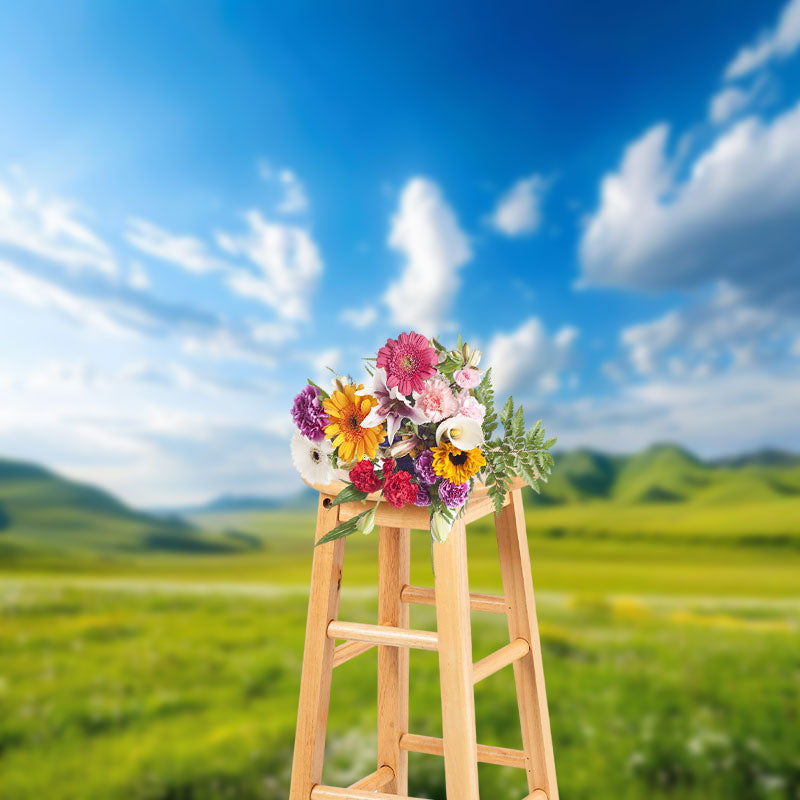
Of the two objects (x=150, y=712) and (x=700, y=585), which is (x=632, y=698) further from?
(x=150, y=712)

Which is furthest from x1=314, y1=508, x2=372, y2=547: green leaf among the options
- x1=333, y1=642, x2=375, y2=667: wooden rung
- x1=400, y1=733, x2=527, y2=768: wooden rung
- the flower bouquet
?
x1=400, y1=733, x2=527, y2=768: wooden rung

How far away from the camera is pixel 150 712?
300 cm

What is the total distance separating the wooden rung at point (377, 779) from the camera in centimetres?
208

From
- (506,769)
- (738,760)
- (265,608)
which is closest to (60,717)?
(265,608)

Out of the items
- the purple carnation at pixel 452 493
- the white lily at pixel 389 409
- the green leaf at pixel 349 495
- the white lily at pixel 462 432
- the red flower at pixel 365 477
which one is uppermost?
the white lily at pixel 389 409

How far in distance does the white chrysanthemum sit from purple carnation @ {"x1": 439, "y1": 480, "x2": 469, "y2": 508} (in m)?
0.28

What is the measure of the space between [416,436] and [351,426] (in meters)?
0.14

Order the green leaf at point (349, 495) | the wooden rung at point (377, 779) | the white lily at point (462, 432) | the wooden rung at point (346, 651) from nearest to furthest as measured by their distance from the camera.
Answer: the white lily at point (462, 432) → the green leaf at point (349, 495) → the wooden rung at point (346, 651) → the wooden rung at point (377, 779)

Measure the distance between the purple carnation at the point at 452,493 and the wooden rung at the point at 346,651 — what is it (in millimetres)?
533

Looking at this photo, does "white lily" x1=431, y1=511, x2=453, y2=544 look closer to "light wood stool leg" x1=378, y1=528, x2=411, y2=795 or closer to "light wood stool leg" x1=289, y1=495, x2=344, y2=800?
"light wood stool leg" x1=289, y1=495, x2=344, y2=800

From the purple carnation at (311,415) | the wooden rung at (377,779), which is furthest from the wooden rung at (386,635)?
the wooden rung at (377,779)

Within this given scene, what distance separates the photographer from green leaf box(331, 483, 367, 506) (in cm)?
167

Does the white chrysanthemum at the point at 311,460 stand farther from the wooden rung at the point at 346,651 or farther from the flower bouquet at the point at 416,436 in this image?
the wooden rung at the point at 346,651

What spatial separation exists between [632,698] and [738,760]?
1.39 feet
